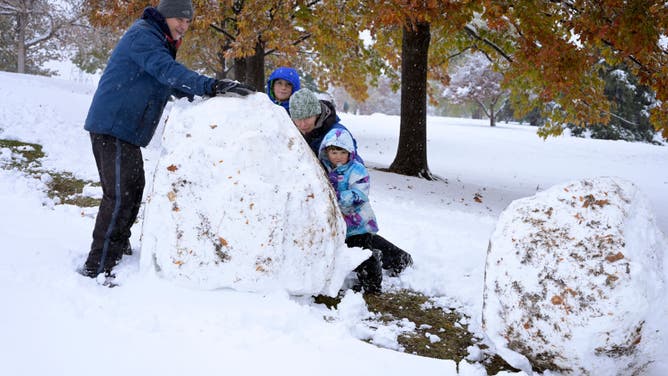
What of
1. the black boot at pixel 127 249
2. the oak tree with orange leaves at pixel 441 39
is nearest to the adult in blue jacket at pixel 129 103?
the black boot at pixel 127 249

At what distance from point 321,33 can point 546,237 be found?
861 cm

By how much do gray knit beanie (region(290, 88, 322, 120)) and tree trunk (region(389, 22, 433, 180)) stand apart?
617cm

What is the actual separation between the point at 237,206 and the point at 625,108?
1060 inches

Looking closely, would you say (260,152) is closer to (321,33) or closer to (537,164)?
(321,33)

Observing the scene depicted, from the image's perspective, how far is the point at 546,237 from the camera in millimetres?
2783

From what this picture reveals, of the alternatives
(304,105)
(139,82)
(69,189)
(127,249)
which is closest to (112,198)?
(127,249)

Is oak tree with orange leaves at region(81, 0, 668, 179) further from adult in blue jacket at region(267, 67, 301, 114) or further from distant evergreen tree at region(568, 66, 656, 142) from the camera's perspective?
distant evergreen tree at region(568, 66, 656, 142)

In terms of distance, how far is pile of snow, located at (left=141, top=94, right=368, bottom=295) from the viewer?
3012mm

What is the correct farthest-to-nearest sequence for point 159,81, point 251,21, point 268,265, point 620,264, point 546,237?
1. point 251,21
2. point 159,81
3. point 268,265
4. point 546,237
5. point 620,264

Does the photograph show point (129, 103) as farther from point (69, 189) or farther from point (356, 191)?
point (69, 189)

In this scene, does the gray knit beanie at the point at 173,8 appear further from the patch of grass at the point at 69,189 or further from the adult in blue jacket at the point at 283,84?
the patch of grass at the point at 69,189

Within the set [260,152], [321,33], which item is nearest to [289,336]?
[260,152]

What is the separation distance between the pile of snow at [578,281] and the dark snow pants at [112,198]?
2.38m

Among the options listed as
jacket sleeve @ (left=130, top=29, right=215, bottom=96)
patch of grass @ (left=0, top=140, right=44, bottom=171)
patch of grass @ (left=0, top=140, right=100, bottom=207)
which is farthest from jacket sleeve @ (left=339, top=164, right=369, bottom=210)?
patch of grass @ (left=0, top=140, right=44, bottom=171)
